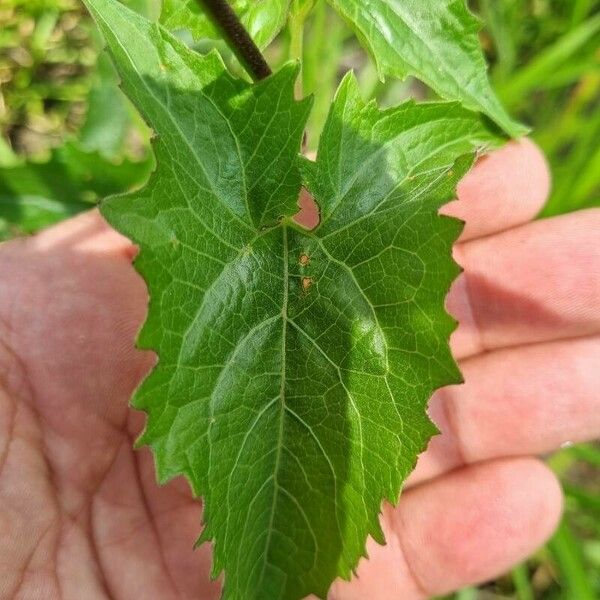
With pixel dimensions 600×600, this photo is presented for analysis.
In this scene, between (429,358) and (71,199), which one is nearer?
(429,358)

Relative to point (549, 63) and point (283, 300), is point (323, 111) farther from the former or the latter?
point (283, 300)

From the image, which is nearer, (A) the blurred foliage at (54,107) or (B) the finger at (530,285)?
(B) the finger at (530,285)

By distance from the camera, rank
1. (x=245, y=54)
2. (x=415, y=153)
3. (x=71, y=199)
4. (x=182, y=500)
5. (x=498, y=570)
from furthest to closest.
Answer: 1. (x=71, y=199)
2. (x=498, y=570)
3. (x=182, y=500)
4. (x=415, y=153)
5. (x=245, y=54)

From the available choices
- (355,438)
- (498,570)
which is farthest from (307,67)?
(498,570)

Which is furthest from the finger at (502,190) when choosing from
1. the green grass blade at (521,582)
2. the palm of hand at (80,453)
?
the green grass blade at (521,582)

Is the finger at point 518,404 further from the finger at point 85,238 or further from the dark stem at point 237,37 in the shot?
the dark stem at point 237,37

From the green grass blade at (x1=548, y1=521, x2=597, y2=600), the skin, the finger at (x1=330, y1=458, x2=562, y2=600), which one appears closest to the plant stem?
the skin

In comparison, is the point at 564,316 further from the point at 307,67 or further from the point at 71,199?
the point at 71,199
